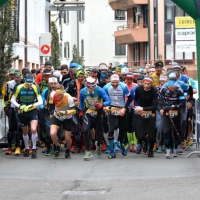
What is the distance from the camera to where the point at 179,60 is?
57719 mm

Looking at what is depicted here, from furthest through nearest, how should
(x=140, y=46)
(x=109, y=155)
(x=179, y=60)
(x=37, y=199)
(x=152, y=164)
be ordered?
(x=140, y=46) < (x=179, y=60) < (x=109, y=155) < (x=152, y=164) < (x=37, y=199)

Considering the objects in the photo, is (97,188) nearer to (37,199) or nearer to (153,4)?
(37,199)

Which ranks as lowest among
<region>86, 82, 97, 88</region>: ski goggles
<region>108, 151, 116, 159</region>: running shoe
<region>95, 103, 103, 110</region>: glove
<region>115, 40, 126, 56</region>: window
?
<region>108, 151, 116, 159</region>: running shoe

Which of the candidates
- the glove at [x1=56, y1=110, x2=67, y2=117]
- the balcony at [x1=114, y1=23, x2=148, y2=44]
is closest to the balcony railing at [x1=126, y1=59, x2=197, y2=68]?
the balcony at [x1=114, y1=23, x2=148, y2=44]

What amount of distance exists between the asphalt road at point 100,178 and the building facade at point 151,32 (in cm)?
3969

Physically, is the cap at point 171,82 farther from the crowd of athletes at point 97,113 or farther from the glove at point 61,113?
the glove at point 61,113

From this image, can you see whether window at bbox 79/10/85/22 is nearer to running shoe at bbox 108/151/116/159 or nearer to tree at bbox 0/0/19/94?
tree at bbox 0/0/19/94

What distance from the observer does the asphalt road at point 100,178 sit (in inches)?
478

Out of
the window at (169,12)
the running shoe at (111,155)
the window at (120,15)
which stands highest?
the window at (120,15)

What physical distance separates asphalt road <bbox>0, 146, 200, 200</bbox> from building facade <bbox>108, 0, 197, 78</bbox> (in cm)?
3969

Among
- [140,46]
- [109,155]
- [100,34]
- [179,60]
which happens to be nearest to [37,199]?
[109,155]

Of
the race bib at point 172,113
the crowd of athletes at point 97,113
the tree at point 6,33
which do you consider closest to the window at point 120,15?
the tree at point 6,33

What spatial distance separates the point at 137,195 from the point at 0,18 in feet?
44.6

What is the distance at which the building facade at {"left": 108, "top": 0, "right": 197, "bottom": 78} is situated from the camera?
5805cm
